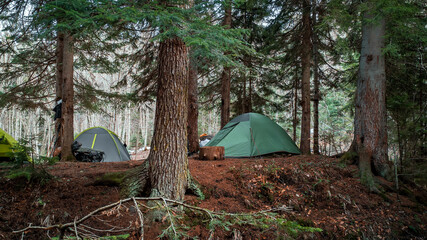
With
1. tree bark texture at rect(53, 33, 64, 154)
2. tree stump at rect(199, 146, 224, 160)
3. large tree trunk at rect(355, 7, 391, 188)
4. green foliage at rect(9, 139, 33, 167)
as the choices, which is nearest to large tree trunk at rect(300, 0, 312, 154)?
large tree trunk at rect(355, 7, 391, 188)

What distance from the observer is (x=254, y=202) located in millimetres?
3914

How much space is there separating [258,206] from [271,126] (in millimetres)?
4447

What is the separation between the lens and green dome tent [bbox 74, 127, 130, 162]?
28.2ft

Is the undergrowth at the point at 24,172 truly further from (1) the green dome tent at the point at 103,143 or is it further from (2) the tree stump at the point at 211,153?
(1) the green dome tent at the point at 103,143

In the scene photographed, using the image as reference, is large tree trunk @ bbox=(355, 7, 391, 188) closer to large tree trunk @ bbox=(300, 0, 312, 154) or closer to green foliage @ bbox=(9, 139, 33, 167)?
large tree trunk @ bbox=(300, 0, 312, 154)

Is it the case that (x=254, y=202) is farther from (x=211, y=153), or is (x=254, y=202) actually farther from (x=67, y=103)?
(x=67, y=103)

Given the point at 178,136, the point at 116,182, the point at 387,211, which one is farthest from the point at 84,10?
the point at 387,211

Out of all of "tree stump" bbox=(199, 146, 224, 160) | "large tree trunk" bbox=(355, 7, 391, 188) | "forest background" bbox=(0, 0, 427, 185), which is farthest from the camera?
"tree stump" bbox=(199, 146, 224, 160)

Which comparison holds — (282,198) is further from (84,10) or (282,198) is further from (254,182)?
(84,10)

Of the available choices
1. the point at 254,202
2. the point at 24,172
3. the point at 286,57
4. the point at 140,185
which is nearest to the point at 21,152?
the point at 24,172

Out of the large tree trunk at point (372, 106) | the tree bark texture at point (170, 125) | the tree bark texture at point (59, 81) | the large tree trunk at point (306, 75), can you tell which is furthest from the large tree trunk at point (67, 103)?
the large tree trunk at point (372, 106)

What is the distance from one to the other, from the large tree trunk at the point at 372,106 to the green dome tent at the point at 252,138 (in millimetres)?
2421

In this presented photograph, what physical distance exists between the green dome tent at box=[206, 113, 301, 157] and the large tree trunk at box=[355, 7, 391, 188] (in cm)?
242

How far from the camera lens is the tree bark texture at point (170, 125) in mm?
3326
